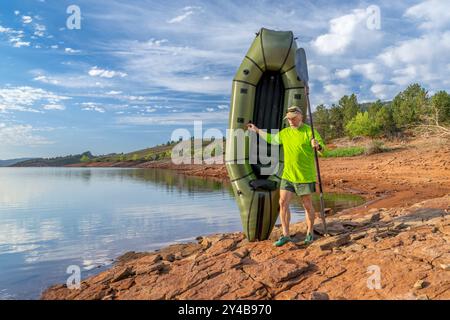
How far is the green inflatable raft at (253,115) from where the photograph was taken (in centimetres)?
747

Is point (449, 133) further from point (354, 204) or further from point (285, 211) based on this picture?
point (285, 211)

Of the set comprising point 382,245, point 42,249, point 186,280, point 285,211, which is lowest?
point 42,249

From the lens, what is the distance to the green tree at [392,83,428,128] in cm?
4406

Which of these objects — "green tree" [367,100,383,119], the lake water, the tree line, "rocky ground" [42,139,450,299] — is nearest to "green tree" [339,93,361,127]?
the tree line

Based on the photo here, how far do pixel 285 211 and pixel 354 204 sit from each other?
8988 millimetres

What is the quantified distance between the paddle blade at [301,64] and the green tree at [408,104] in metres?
38.9

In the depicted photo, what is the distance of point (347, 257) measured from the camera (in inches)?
206

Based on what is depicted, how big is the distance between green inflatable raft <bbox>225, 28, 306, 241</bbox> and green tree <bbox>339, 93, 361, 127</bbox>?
150 ft

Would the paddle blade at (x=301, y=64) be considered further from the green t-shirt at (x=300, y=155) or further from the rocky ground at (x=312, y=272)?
the rocky ground at (x=312, y=272)

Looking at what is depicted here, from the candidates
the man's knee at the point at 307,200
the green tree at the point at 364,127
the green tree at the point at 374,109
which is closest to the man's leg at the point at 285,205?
the man's knee at the point at 307,200

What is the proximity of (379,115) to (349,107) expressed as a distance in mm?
7639

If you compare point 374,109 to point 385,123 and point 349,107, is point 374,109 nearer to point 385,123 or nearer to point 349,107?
point 349,107

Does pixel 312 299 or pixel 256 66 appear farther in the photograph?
pixel 256 66
